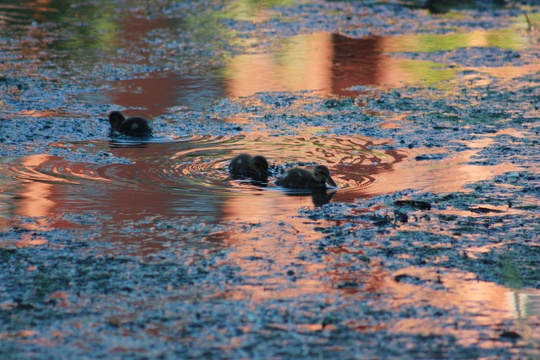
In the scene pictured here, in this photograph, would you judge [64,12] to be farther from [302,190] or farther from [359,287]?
[359,287]

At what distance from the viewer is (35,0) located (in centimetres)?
2133

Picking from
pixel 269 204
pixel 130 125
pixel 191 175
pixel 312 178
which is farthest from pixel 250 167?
pixel 130 125

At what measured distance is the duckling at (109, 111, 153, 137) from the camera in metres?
9.62

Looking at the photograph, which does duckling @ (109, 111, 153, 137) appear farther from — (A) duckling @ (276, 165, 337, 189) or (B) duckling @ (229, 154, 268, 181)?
(A) duckling @ (276, 165, 337, 189)

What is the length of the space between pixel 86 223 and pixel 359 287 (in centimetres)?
220

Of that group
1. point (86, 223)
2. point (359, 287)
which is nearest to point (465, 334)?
point (359, 287)

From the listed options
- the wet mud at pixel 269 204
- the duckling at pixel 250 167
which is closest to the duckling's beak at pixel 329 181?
the wet mud at pixel 269 204

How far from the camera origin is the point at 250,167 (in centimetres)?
819

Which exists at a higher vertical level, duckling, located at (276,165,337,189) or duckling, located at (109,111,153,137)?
duckling, located at (109,111,153,137)

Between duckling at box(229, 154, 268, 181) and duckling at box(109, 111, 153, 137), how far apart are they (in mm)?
1617

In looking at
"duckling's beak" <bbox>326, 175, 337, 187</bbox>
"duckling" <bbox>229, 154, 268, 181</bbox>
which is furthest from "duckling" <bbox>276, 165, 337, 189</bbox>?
"duckling" <bbox>229, 154, 268, 181</bbox>

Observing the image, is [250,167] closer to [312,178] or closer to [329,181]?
[312,178]

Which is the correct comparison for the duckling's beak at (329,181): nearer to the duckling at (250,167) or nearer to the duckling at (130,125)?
the duckling at (250,167)

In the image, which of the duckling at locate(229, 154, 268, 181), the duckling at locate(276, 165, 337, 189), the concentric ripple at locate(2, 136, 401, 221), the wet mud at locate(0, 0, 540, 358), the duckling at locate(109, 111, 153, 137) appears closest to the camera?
the wet mud at locate(0, 0, 540, 358)
